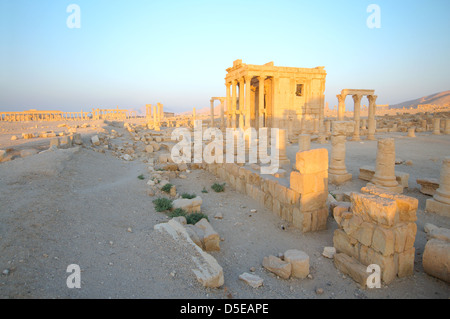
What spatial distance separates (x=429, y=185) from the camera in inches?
313

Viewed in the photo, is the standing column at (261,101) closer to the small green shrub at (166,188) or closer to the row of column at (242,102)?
the row of column at (242,102)

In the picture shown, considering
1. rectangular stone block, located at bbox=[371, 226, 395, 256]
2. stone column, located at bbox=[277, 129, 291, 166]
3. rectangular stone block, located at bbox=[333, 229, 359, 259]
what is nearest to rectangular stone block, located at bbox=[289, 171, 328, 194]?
rectangular stone block, located at bbox=[333, 229, 359, 259]

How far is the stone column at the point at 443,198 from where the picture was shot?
6629 mm

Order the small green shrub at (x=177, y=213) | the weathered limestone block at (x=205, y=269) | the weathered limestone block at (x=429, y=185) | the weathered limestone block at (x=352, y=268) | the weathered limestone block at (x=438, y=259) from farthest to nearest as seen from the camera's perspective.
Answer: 1. the weathered limestone block at (x=429, y=185)
2. the small green shrub at (x=177, y=213)
3. the weathered limestone block at (x=352, y=268)
4. the weathered limestone block at (x=438, y=259)
5. the weathered limestone block at (x=205, y=269)

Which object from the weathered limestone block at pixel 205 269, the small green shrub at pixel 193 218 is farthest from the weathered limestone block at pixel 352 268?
the small green shrub at pixel 193 218

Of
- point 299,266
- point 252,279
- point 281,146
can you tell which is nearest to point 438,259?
point 299,266

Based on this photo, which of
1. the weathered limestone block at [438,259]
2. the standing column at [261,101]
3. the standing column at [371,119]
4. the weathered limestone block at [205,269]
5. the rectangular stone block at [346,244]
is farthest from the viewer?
the standing column at [261,101]

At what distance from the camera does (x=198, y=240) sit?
5234 mm

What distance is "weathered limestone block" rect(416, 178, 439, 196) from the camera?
7782 mm

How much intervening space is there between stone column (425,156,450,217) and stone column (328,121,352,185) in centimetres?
Answer: 303

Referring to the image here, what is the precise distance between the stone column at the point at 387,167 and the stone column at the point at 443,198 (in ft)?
4.10
